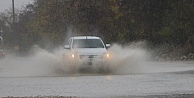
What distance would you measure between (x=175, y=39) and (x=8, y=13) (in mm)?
89523

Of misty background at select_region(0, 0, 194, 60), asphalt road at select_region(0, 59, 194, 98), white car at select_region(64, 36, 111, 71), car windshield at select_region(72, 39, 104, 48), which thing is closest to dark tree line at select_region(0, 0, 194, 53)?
misty background at select_region(0, 0, 194, 60)

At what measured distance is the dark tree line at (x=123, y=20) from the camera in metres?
37.7

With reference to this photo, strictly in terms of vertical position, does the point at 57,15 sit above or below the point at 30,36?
above

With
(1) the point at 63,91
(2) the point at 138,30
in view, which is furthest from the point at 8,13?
(1) the point at 63,91

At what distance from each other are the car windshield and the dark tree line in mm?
13533

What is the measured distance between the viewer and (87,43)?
24.7 metres

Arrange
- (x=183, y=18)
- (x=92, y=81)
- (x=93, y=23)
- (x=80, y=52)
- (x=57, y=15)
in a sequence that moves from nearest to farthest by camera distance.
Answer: (x=92, y=81)
(x=80, y=52)
(x=183, y=18)
(x=93, y=23)
(x=57, y=15)

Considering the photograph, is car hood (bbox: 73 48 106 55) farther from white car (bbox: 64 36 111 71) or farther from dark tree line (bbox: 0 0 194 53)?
dark tree line (bbox: 0 0 194 53)

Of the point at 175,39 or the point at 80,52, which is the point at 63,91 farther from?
the point at 175,39

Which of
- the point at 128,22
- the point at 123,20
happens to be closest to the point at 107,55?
the point at 128,22

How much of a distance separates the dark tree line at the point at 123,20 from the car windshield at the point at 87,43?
13.5 meters

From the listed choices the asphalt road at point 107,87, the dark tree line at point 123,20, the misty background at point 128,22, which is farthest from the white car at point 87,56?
the dark tree line at point 123,20

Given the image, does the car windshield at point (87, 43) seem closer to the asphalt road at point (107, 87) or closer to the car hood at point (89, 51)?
the car hood at point (89, 51)

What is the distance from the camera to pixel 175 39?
3819 cm
